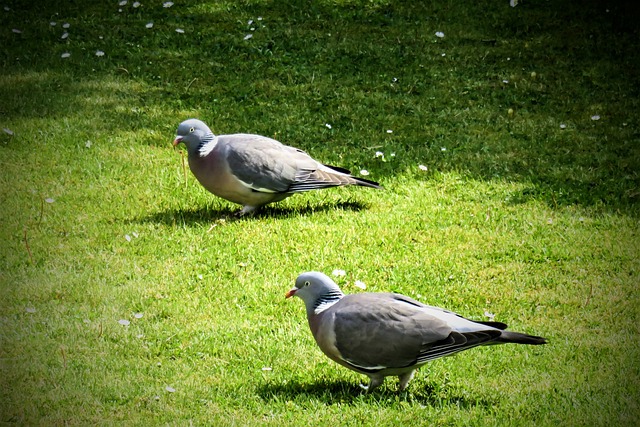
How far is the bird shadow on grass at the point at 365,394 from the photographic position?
4.38 metres

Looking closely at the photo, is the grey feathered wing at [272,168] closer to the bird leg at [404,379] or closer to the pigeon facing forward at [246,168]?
the pigeon facing forward at [246,168]

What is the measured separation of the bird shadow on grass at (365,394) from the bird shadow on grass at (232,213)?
222 centimetres

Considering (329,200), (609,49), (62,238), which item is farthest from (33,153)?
(609,49)

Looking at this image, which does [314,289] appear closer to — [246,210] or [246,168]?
[246,168]

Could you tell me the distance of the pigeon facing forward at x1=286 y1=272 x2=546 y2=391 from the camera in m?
4.15

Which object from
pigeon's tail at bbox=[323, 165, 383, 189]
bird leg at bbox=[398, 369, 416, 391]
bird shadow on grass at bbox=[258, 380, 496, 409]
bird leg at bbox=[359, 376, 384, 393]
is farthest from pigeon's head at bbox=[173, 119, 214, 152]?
bird leg at bbox=[398, 369, 416, 391]

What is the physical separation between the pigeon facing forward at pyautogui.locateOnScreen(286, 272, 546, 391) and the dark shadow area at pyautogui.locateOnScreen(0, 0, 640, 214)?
242 centimetres

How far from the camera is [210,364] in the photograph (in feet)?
15.5

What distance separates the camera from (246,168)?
6281 mm

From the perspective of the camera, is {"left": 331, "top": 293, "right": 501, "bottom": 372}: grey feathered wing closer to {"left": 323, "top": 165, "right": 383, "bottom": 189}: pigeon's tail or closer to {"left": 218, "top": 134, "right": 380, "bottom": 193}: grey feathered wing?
{"left": 218, "top": 134, "right": 380, "bottom": 193}: grey feathered wing

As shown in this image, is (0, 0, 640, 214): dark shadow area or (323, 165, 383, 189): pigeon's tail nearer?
(323, 165, 383, 189): pigeon's tail

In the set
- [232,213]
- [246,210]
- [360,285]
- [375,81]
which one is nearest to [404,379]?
[360,285]

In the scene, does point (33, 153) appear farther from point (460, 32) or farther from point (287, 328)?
point (460, 32)

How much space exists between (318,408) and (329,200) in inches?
114
